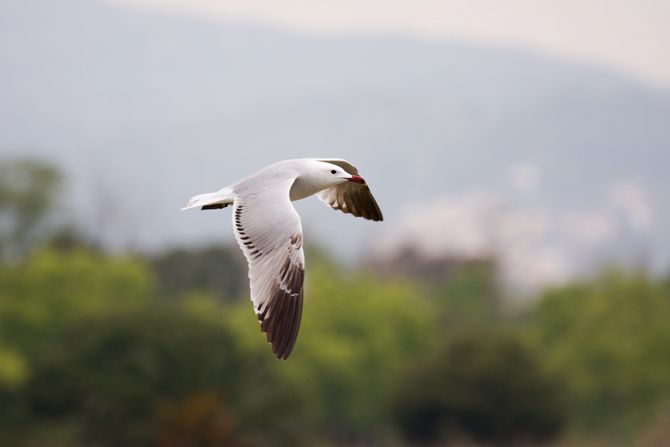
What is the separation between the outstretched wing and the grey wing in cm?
212

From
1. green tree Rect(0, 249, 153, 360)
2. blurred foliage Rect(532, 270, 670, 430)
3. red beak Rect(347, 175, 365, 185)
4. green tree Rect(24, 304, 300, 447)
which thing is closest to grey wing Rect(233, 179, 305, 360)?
red beak Rect(347, 175, 365, 185)

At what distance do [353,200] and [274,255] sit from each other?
256 centimetres

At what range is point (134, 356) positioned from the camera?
4209 cm

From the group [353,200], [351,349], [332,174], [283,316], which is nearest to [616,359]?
[351,349]

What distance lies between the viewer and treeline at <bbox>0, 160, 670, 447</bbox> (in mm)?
41000

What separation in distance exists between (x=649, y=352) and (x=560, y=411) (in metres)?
13.8

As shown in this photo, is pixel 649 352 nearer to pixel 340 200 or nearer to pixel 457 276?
pixel 457 276

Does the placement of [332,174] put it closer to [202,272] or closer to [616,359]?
[616,359]

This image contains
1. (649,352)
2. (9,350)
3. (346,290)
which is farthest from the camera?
(346,290)

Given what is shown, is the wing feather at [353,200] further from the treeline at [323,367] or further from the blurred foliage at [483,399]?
the blurred foliage at [483,399]

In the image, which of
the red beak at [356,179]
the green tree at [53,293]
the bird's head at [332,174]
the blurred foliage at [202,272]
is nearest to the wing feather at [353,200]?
the red beak at [356,179]

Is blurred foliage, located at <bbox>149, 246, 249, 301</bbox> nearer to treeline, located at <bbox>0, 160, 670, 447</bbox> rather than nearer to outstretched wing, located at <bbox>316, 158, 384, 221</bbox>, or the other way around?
treeline, located at <bbox>0, 160, 670, 447</bbox>

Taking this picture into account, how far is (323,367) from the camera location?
60.7m

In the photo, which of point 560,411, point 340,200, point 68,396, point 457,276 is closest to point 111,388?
point 68,396
